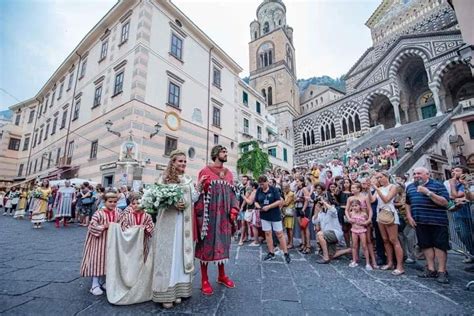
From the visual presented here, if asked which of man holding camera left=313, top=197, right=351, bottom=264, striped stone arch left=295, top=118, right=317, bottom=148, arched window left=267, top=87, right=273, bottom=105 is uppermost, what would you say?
arched window left=267, top=87, right=273, bottom=105

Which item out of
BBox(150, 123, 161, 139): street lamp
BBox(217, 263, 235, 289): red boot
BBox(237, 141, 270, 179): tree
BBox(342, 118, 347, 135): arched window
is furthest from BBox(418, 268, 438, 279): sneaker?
BBox(342, 118, 347, 135): arched window

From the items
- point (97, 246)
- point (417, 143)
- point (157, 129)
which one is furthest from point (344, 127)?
point (97, 246)

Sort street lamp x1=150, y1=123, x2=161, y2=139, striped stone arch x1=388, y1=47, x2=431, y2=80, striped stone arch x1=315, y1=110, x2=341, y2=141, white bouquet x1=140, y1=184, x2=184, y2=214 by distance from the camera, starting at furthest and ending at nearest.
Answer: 1. striped stone arch x1=315, y1=110, x2=341, y2=141
2. striped stone arch x1=388, y1=47, x2=431, y2=80
3. street lamp x1=150, y1=123, x2=161, y2=139
4. white bouquet x1=140, y1=184, x2=184, y2=214

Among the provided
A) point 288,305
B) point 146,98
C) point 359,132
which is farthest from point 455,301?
point 359,132

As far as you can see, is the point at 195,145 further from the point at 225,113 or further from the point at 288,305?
the point at 288,305

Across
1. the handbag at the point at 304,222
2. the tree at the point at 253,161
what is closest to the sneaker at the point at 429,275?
the handbag at the point at 304,222

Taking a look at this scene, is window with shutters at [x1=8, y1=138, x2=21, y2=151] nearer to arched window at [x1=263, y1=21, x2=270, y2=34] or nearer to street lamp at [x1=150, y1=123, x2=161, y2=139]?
street lamp at [x1=150, y1=123, x2=161, y2=139]

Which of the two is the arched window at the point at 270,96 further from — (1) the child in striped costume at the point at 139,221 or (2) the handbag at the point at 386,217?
(1) the child in striped costume at the point at 139,221

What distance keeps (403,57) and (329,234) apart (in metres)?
25.1

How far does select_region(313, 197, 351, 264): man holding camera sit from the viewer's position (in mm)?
4445

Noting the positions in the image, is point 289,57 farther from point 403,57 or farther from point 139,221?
point 139,221

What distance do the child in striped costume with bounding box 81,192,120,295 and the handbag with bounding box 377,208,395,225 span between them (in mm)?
4304

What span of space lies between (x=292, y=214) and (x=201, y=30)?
1622 cm

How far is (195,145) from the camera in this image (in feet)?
50.1
